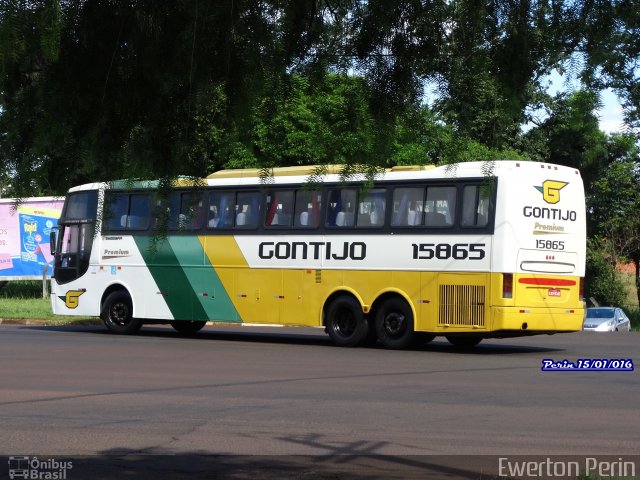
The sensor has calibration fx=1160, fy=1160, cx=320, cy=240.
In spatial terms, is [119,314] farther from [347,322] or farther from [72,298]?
[347,322]

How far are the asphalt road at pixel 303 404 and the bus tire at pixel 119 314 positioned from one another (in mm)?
5130

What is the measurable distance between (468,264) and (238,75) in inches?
627

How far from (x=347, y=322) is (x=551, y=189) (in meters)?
4.91

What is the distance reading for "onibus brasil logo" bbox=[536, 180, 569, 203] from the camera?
21906 mm

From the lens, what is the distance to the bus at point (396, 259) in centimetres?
2138

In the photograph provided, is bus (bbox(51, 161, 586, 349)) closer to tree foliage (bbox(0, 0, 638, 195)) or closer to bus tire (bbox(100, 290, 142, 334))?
bus tire (bbox(100, 290, 142, 334))

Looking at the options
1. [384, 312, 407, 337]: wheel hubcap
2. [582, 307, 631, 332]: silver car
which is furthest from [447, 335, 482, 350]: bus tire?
[582, 307, 631, 332]: silver car

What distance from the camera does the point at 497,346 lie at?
25109 millimetres

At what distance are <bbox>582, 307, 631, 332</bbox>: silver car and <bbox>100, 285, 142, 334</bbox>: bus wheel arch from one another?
17.8m

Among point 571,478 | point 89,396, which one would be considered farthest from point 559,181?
point 571,478

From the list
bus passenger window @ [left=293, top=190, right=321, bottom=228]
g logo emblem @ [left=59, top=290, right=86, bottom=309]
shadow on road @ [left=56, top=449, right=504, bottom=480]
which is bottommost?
shadow on road @ [left=56, top=449, right=504, bottom=480]

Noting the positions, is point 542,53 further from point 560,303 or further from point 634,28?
point 560,303

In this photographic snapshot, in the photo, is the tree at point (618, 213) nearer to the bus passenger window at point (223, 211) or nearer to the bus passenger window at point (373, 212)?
the bus passenger window at point (223, 211)

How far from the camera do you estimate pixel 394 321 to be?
2269 centimetres
